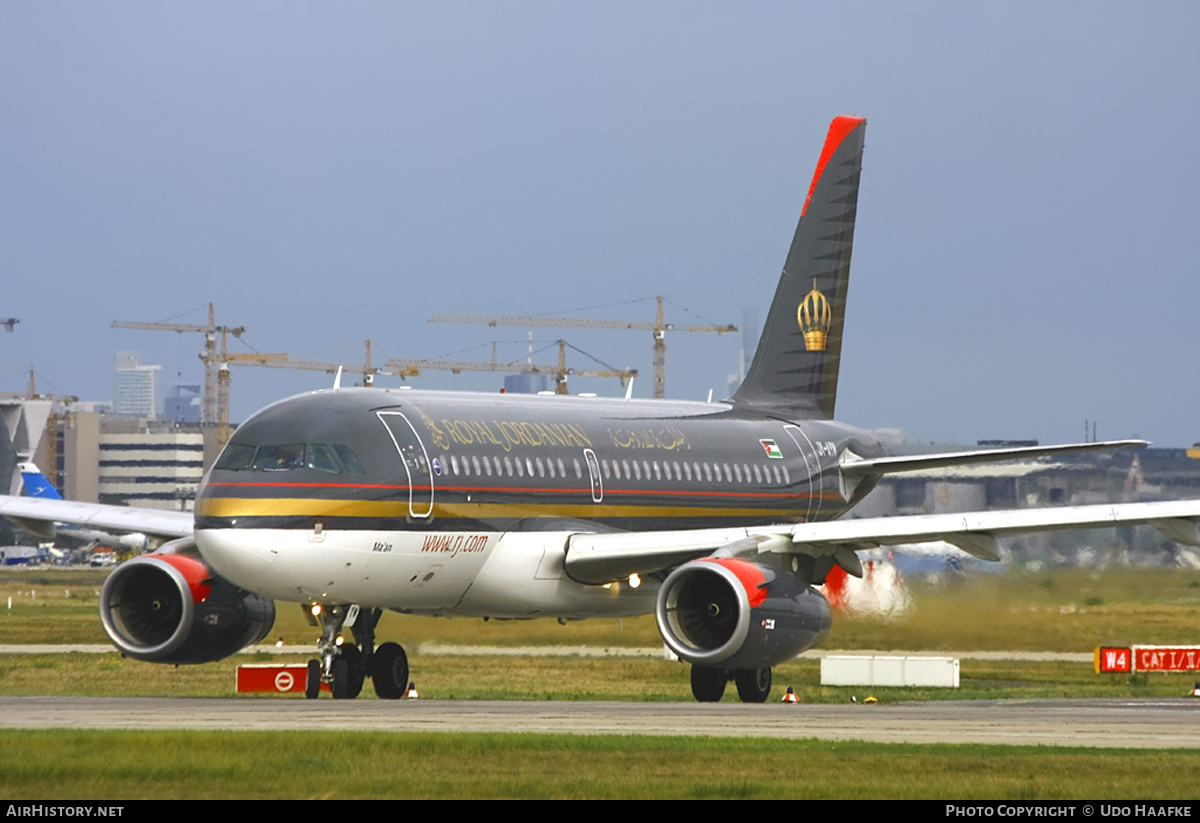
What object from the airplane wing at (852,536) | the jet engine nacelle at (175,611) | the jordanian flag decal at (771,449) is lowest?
the jet engine nacelle at (175,611)

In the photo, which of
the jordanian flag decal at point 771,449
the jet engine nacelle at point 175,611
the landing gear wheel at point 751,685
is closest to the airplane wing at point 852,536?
the landing gear wheel at point 751,685

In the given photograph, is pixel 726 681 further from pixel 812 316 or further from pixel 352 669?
pixel 812 316

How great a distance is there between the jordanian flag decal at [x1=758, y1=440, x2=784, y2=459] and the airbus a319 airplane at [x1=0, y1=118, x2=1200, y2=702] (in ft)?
2.80

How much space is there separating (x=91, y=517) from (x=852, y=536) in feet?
41.1

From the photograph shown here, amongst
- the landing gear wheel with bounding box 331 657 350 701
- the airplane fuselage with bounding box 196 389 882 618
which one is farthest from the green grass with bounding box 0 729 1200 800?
the landing gear wheel with bounding box 331 657 350 701

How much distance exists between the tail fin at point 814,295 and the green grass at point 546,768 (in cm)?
1888

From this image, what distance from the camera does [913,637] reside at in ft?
125

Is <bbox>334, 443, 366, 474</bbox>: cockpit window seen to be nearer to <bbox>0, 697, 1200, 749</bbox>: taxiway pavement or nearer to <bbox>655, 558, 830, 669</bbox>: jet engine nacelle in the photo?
<bbox>0, 697, 1200, 749</bbox>: taxiway pavement

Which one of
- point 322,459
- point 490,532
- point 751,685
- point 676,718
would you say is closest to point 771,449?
point 751,685

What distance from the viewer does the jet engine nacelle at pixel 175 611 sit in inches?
1155

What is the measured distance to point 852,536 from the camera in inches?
1121

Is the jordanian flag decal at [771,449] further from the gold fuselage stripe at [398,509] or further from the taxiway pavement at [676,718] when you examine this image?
the taxiway pavement at [676,718]
